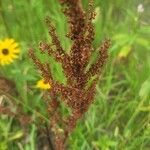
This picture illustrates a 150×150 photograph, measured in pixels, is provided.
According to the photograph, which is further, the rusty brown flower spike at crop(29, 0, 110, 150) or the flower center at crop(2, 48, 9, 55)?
the flower center at crop(2, 48, 9, 55)

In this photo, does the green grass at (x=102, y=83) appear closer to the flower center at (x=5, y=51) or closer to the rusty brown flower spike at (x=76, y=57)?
the flower center at (x=5, y=51)

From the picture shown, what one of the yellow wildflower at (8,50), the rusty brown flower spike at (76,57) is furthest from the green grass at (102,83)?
the rusty brown flower spike at (76,57)

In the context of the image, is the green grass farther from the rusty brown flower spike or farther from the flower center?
the rusty brown flower spike

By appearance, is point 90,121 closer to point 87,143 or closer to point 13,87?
point 87,143

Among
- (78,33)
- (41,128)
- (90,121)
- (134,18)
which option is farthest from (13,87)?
(78,33)

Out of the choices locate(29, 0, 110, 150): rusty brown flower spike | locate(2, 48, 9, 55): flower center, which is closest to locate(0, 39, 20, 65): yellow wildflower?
locate(2, 48, 9, 55): flower center

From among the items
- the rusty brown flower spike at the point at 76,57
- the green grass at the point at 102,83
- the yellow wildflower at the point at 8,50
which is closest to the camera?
the rusty brown flower spike at the point at 76,57

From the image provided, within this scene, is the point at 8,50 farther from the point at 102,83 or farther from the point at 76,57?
the point at 76,57

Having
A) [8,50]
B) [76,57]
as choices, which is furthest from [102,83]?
[76,57]
